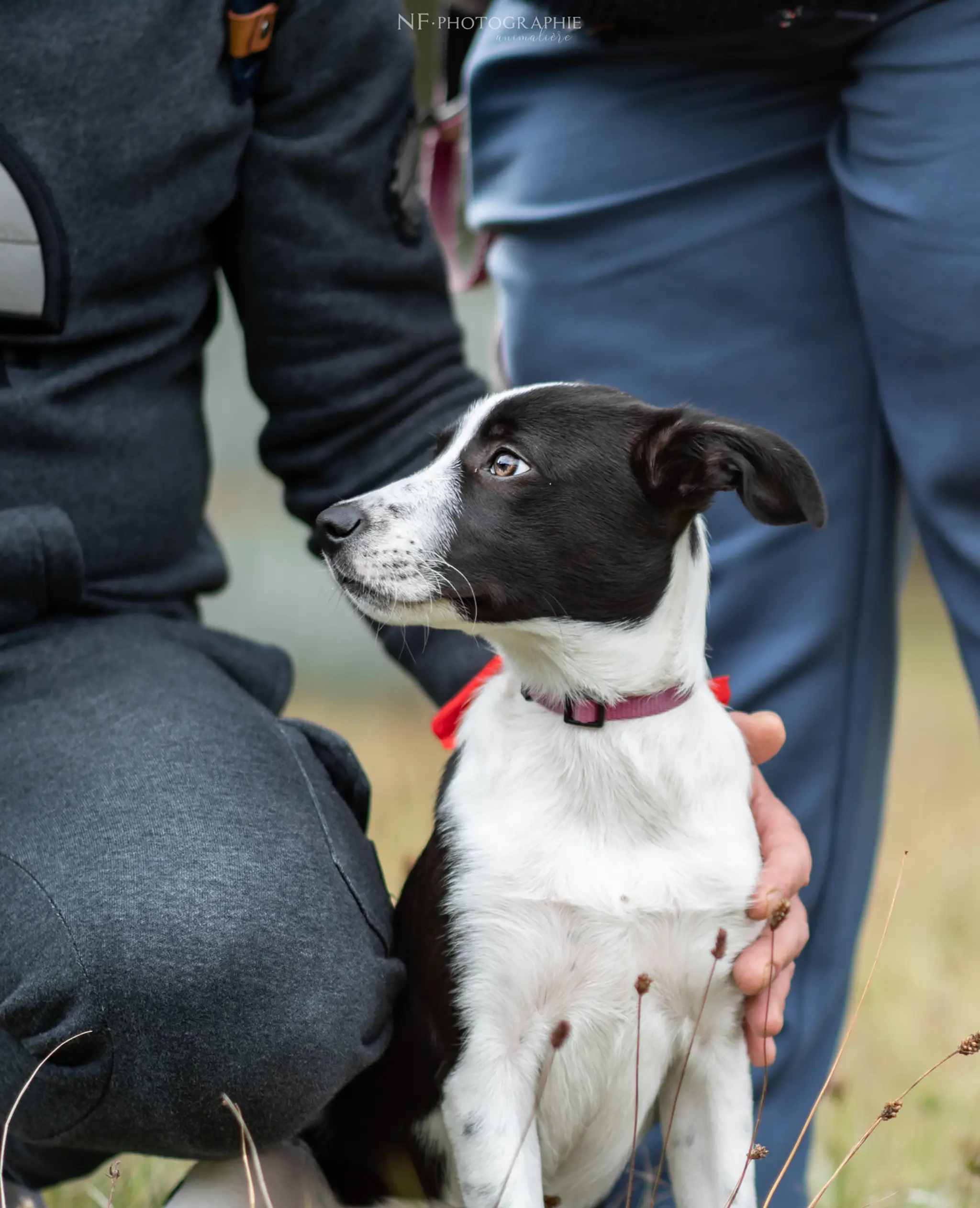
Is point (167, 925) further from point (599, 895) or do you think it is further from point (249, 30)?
point (249, 30)

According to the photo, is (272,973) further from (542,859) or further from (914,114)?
(914,114)

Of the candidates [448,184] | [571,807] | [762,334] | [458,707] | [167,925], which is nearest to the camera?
[167,925]

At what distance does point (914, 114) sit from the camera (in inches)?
68.7

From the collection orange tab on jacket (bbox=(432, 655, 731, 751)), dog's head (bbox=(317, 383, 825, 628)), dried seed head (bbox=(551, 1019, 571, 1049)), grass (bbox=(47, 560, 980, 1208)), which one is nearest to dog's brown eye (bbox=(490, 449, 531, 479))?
dog's head (bbox=(317, 383, 825, 628))

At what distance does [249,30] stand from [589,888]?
1234 millimetres

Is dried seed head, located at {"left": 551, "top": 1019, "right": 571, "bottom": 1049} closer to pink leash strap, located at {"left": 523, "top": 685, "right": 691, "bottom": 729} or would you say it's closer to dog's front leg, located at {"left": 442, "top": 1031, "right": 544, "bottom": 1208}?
dog's front leg, located at {"left": 442, "top": 1031, "right": 544, "bottom": 1208}

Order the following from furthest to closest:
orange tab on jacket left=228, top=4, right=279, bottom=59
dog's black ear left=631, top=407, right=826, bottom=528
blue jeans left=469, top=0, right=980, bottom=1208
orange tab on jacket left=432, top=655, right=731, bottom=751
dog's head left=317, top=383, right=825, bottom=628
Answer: blue jeans left=469, top=0, right=980, bottom=1208, orange tab on jacket left=228, top=4, right=279, bottom=59, orange tab on jacket left=432, top=655, right=731, bottom=751, dog's head left=317, top=383, right=825, bottom=628, dog's black ear left=631, top=407, right=826, bottom=528

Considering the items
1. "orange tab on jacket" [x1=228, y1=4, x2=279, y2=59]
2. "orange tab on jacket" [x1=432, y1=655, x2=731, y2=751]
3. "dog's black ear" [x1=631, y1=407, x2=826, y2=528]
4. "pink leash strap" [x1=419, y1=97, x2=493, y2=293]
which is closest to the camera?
"dog's black ear" [x1=631, y1=407, x2=826, y2=528]

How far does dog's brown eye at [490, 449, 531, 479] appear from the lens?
5.56 ft

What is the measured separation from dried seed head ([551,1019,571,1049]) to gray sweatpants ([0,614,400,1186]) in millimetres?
222

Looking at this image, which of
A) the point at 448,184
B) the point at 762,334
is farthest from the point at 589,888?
the point at 448,184

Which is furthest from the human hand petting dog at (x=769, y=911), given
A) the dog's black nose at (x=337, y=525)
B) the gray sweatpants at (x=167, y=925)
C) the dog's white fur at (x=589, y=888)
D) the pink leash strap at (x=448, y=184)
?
the pink leash strap at (x=448, y=184)

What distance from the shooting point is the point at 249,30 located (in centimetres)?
191

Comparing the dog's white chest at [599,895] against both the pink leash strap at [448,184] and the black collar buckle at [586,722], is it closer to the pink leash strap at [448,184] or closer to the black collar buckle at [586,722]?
the black collar buckle at [586,722]
